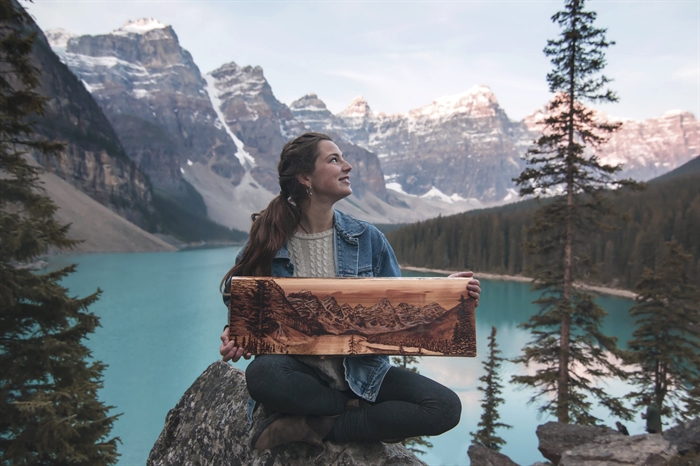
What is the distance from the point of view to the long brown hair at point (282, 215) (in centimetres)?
296

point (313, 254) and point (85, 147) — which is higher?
point (85, 147)

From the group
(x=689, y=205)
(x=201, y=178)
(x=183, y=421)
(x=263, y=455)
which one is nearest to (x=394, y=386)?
(x=263, y=455)

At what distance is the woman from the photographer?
8.63ft

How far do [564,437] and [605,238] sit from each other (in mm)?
61929

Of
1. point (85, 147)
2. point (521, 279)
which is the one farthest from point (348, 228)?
point (85, 147)

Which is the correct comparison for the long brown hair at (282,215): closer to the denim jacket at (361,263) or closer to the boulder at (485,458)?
the denim jacket at (361,263)

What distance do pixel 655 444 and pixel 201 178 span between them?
197181mm

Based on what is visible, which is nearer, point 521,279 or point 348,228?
point 348,228

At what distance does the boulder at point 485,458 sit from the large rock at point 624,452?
109 inches

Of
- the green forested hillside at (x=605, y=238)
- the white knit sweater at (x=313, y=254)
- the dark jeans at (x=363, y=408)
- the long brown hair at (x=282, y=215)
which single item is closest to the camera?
the dark jeans at (x=363, y=408)

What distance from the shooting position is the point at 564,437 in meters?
10.5

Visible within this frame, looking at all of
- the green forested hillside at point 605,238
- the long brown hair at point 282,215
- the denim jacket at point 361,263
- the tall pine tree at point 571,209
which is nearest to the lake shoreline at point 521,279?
the green forested hillside at point 605,238

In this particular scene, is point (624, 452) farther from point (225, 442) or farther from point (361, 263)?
point (225, 442)

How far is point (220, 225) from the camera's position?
153m
